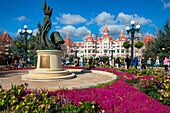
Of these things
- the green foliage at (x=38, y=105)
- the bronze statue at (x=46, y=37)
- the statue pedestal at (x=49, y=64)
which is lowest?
the green foliage at (x=38, y=105)

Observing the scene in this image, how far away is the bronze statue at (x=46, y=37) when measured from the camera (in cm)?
864

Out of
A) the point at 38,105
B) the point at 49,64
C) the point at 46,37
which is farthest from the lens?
the point at 46,37

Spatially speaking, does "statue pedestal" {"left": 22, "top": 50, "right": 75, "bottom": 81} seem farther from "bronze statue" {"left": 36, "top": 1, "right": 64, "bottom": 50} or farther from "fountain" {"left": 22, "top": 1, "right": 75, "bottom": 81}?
"bronze statue" {"left": 36, "top": 1, "right": 64, "bottom": 50}

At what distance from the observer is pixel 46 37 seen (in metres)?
8.85

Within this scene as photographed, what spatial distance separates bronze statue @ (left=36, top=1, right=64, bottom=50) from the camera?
28.3ft

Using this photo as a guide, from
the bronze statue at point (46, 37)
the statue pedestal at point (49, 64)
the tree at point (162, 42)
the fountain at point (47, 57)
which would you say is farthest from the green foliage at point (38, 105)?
the tree at point (162, 42)

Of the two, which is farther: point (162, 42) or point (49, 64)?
point (162, 42)

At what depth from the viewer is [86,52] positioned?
7575cm

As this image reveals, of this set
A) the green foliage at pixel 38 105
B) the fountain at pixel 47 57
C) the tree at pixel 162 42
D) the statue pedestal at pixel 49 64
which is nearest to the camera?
the green foliage at pixel 38 105

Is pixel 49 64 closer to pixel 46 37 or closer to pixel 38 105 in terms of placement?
pixel 46 37

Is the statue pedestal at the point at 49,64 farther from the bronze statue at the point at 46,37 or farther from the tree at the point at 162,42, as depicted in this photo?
the tree at the point at 162,42

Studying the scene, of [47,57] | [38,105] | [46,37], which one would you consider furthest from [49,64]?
[38,105]

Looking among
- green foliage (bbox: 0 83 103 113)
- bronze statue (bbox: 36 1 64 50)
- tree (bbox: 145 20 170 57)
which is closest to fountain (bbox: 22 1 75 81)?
bronze statue (bbox: 36 1 64 50)

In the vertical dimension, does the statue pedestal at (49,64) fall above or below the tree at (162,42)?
below
